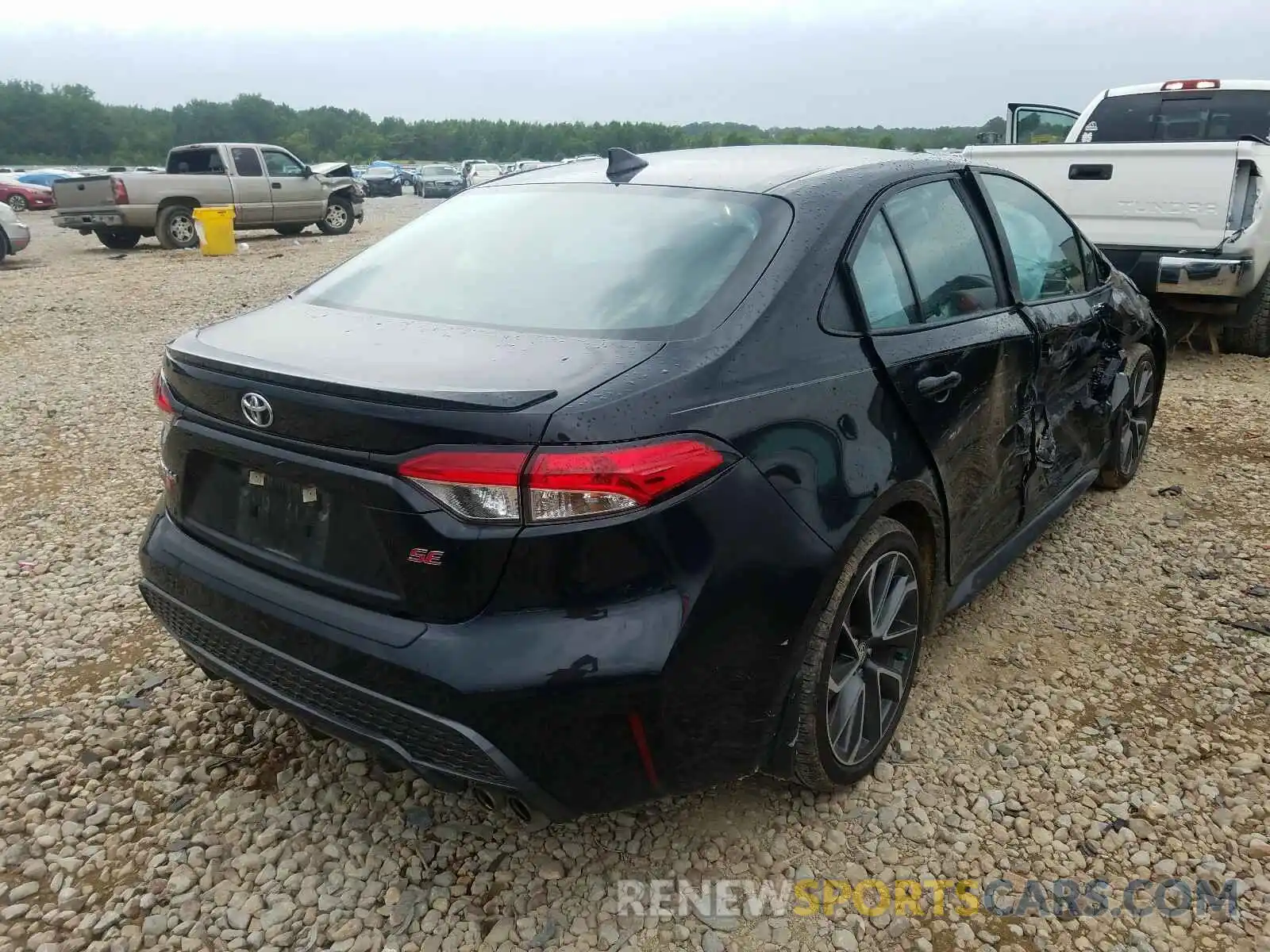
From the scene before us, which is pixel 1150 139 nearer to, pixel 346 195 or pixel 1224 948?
pixel 1224 948

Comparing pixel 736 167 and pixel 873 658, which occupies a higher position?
pixel 736 167

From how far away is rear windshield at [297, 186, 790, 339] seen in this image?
7.49 feet

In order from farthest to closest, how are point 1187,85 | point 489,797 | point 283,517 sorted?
point 1187,85 → point 283,517 → point 489,797

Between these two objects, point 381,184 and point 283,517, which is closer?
point 283,517

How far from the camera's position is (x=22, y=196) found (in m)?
27.8

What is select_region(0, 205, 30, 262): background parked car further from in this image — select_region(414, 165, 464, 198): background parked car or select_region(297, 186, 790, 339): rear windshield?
select_region(414, 165, 464, 198): background parked car

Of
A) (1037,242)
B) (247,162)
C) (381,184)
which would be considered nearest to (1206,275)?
(1037,242)

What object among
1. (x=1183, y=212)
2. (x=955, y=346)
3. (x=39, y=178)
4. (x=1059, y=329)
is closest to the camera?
(x=955, y=346)

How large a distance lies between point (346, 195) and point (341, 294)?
58.5ft

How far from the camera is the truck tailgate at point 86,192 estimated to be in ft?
49.9

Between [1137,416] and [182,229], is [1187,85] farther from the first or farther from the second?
[182,229]

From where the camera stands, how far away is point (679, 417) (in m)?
1.94

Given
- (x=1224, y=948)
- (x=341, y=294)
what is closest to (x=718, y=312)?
(x=341, y=294)

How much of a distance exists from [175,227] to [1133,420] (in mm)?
15939
